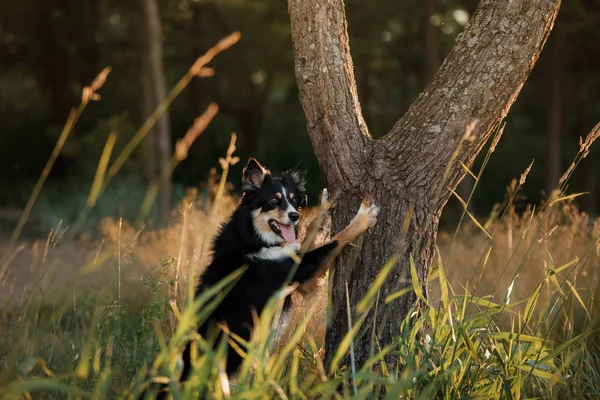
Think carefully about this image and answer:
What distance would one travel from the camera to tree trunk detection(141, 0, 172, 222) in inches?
517

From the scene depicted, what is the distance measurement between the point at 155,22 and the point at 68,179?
4991mm

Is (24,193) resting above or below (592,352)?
below

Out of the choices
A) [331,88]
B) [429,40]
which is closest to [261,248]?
[331,88]

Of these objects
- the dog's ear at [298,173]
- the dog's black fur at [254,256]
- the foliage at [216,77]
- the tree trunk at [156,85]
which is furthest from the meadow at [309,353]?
the foliage at [216,77]

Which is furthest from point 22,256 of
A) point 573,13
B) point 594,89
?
point 594,89

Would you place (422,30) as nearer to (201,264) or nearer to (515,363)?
(201,264)

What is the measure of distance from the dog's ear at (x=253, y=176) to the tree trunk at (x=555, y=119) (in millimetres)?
12545

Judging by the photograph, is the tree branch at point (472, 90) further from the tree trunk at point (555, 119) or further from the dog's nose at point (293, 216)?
the tree trunk at point (555, 119)

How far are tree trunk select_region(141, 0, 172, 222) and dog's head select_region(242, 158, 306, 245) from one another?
812 cm

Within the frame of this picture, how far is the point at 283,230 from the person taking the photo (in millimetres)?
5105

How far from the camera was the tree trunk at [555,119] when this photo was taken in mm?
16672

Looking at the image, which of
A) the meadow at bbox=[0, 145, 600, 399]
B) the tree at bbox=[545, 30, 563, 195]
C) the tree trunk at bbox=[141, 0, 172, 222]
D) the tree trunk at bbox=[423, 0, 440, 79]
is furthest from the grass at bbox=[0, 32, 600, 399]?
the tree at bbox=[545, 30, 563, 195]

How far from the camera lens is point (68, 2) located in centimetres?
1797

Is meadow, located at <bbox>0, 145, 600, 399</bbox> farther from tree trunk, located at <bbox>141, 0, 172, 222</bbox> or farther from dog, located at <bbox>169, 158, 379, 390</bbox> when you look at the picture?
tree trunk, located at <bbox>141, 0, 172, 222</bbox>
